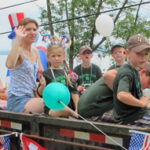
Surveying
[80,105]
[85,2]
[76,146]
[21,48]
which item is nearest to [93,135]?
[76,146]

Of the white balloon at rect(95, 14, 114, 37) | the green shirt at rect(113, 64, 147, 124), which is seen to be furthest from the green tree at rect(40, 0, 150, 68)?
the green shirt at rect(113, 64, 147, 124)

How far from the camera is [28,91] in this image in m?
3.23

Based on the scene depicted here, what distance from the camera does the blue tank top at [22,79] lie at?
319cm

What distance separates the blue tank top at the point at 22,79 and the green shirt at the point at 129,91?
1.20 metres

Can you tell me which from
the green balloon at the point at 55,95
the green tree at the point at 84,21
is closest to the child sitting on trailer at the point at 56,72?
the green balloon at the point at 55,95

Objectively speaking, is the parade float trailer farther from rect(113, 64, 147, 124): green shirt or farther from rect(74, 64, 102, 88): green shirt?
rect(74, 64, 102, 88): green shirt

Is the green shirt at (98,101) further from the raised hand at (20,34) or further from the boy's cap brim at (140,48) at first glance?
→ the raised hand at (20,34)

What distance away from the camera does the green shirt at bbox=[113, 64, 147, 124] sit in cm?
236

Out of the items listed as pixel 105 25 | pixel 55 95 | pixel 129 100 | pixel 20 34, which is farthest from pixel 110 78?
pixel 105 25

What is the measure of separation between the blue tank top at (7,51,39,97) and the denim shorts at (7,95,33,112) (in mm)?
45

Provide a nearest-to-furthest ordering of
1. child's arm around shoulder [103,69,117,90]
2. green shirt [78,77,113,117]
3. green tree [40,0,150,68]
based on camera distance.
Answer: child's arm around shoulder [103,69,117,90], green shirt [78,77,113,117], green tree [40,0,150,68]

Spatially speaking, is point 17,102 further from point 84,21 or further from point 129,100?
point 84,21

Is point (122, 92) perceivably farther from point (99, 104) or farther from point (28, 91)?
point (28, 91)

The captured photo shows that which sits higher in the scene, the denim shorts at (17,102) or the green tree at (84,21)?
the green tree at (84,21)
